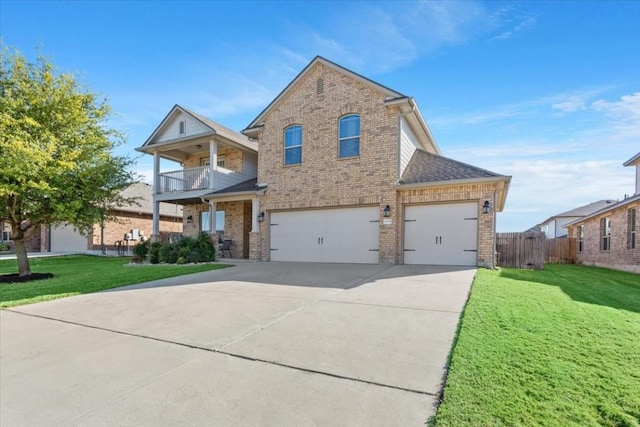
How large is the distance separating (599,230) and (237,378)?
2042 centimetres

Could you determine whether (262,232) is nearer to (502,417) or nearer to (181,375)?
(181,375)

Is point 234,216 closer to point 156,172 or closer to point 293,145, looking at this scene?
point 156,172

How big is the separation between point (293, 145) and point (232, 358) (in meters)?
11.3

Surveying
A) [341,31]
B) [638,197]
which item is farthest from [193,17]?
[638,197]

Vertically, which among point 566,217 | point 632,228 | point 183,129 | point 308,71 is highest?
point 308,71

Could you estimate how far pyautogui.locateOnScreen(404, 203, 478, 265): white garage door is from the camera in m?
11.2

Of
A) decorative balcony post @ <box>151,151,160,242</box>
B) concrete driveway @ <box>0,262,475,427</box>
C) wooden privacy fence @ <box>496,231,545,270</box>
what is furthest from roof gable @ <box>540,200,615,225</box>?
decorative balcony post @ <box>151,151,160,242</box>

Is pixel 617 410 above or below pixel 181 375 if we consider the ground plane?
above

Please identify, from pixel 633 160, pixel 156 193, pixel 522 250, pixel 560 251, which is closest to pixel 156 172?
pixel 156 193

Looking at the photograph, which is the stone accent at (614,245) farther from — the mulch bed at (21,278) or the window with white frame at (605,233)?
the mulch bed at (21,278)

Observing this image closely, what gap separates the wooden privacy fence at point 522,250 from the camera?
40.9ft

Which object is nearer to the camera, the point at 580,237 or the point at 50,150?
the point at 50,150

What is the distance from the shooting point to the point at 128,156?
39.4ft

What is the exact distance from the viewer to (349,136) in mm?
13000
